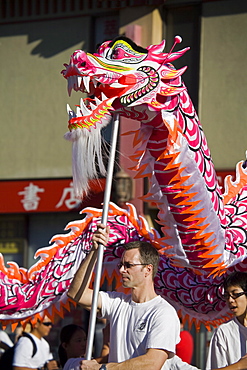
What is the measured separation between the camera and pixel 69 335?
521cm

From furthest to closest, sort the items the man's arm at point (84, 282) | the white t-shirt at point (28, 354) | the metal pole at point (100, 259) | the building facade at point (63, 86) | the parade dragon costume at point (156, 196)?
the building facade at point (63, 86) < the white t-shirt at point (28, 354) < the man's arm at point (84, 282) < the parade dragon costume at point (156, 196) < the metal pole at point (100, 259)

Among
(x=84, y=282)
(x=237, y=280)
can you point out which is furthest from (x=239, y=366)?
(x=84, y=282)

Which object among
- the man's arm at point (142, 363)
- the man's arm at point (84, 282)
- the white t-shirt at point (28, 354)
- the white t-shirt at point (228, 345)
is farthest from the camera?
the white t-shirt at point (28, 354)

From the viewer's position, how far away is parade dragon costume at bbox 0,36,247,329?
3521 millimetres

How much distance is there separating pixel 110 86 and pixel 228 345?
140cm

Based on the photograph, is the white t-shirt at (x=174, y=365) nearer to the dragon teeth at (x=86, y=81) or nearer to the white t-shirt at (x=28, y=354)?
the dragon teeth at (x=86, y=81)

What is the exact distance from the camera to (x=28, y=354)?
552cm

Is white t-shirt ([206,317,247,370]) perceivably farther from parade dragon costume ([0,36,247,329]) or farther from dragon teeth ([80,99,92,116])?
dragon teeth ([80,99,92,116])

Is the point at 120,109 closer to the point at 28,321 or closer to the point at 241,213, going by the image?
the point at 241,213

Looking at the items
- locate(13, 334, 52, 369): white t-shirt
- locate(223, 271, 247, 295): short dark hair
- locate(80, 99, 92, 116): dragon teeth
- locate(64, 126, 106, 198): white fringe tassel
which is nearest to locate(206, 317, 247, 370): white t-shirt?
locate(223, 271, 247, 295): short dark hair

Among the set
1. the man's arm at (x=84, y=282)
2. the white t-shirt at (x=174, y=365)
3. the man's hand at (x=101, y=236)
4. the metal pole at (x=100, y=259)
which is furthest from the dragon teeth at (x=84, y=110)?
the white t-shirt at (x=174, y=365)

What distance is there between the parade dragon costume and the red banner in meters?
4.13

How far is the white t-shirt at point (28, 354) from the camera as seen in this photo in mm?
5479

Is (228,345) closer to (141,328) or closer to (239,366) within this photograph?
(239,366)
